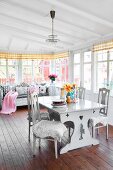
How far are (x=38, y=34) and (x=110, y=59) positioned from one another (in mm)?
2387

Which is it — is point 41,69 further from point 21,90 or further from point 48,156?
point 48,156

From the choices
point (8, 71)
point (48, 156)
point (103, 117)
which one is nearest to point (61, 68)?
point (8, 71)

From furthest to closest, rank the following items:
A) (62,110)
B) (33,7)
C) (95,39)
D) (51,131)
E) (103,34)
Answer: (95,39) → (103,34) → (33,7) → (62,110) → (51,131)

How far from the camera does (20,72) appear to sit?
7.77 metres

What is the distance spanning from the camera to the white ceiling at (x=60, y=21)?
137 inches

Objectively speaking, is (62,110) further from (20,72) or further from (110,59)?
(20,72)

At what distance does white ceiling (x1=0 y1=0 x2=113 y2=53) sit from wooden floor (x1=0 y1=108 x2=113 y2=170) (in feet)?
8.27

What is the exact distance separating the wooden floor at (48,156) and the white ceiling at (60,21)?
252cm

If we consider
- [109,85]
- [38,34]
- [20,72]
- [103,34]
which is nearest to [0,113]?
[20,72]

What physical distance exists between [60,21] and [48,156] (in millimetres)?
3019

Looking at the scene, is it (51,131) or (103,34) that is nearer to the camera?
(51,131)

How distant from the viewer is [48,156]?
120 inches

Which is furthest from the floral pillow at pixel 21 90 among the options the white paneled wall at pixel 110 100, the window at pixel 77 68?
the white paneled wall at pixel 110 100

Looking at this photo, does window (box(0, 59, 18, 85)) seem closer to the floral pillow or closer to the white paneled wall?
the floral pillow
